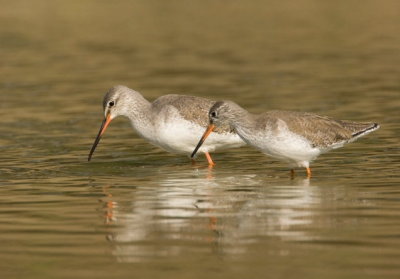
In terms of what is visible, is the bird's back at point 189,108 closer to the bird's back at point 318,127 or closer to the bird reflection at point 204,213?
the bird reflection at point 204,213

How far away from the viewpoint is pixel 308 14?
60.3m

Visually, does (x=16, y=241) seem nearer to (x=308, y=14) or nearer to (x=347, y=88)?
(x=347, y=88)

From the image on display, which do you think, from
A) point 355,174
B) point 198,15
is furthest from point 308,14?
point 355,174

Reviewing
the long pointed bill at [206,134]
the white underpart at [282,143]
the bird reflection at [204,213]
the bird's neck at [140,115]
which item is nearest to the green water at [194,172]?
the bird reflection at [204,213]

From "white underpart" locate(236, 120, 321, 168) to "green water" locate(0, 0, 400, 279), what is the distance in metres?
0.46

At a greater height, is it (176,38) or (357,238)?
(176,38)

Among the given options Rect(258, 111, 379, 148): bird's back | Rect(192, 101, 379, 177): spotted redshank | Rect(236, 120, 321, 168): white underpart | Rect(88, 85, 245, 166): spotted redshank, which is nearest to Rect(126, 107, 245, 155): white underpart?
Rect(88, 85, 245, 166): spotted redshank

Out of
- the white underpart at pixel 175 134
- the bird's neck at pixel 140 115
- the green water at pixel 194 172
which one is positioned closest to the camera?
the green water at pixel 194 172

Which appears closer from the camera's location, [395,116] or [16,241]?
[16,241]

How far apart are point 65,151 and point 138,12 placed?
3949 cm

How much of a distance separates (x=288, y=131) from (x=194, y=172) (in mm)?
2711

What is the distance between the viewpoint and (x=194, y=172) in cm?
2216

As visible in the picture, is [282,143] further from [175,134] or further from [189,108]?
[189,108]

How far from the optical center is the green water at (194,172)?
1466cm
